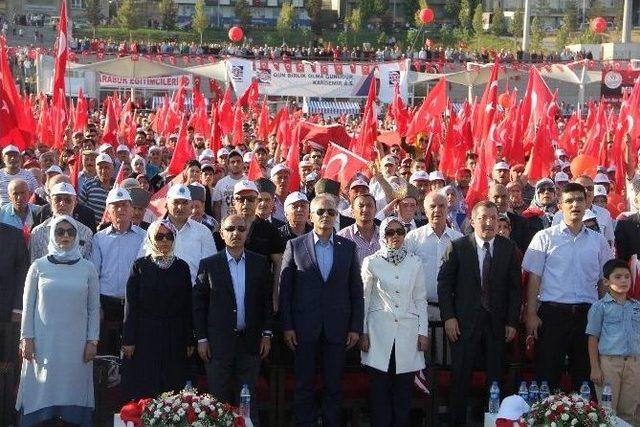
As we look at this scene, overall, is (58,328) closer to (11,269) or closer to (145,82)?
(11,269)

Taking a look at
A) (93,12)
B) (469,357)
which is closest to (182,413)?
(469,357)

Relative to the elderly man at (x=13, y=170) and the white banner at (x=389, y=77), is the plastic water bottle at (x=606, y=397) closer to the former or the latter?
the elderly man at (x=13, y=170)

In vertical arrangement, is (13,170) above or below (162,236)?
below

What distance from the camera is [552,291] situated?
8.02m

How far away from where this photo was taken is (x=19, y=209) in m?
9.02

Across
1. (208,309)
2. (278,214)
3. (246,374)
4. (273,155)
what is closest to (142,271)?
(208,309)

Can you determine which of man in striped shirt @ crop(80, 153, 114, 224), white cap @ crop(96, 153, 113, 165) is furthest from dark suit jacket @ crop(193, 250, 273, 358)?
white cap @ crop(96, 153, 113, 165)

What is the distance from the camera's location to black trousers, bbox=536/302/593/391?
7.98 metres

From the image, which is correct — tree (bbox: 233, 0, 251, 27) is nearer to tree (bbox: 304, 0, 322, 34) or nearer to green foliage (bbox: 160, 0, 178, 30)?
tree (bbox: 304, 0, 322, 34)

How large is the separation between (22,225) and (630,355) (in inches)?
188

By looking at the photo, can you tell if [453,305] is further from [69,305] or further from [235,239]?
[69,305]

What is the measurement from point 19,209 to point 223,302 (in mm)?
2581

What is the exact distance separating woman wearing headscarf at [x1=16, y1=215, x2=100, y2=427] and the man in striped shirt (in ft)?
10.1

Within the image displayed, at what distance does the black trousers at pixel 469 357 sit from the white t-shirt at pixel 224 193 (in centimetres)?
357
